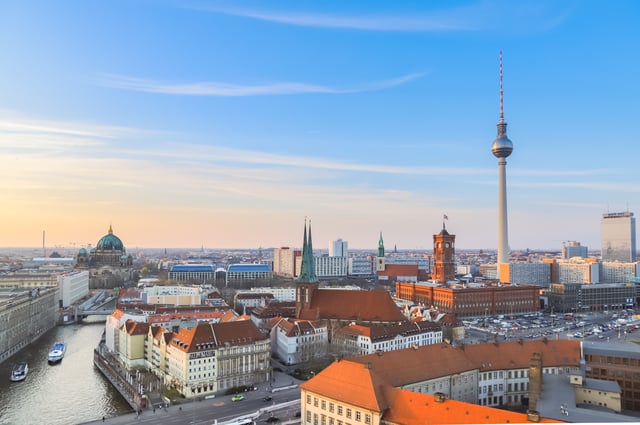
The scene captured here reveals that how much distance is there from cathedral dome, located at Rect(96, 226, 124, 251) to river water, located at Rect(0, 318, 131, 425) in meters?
91.0

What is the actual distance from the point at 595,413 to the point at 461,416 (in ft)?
26.5

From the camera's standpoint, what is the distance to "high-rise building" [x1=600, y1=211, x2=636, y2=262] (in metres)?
190

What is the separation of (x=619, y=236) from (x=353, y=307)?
167168mm

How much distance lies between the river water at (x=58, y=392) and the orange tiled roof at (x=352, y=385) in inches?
691

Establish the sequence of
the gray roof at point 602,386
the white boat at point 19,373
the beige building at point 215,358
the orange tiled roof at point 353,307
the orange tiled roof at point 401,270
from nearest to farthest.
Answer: the gray roof at point 602,386
the beige building at point 215,358
the white boat at point 19,373
the orange tiled roof at point 353,307
the orange tiled roof at point 401,270

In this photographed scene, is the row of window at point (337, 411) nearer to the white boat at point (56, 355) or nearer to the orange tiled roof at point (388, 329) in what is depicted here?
the orange tiled roof at point (388, 329)

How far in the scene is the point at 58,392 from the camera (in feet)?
149

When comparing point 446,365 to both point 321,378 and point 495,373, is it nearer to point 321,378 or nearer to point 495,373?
point 495,373

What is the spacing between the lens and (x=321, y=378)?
32.9m

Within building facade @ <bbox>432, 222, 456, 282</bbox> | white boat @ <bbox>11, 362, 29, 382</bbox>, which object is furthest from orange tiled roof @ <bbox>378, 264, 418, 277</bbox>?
white boat @ <bbox>11, 362, 29, 382</bbox>

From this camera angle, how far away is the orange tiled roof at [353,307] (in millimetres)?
64750

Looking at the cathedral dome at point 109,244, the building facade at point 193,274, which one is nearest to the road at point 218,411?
the building facade at point 193,274

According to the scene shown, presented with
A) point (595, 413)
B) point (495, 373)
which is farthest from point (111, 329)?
point (595, 413)

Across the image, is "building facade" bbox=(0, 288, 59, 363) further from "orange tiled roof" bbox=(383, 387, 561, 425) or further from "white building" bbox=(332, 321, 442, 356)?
"orange tiled roof" bbox=(383, 387, 561, 425)
